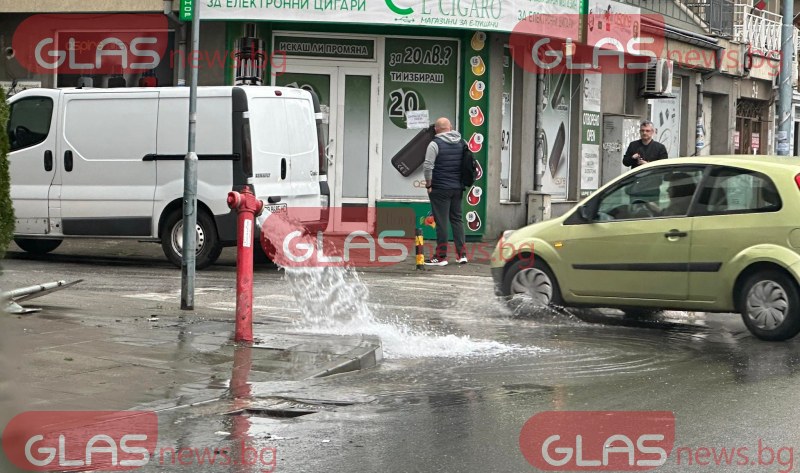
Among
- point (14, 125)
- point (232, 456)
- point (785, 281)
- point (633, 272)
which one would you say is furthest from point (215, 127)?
point (232, 456)

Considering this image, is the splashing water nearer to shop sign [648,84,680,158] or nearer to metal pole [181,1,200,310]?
metal pole [181,1,200,310]

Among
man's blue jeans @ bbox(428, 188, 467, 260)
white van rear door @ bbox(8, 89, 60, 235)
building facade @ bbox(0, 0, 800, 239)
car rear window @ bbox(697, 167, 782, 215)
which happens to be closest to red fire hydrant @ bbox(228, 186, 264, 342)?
car rear window @ bbox(697, 167, 782, 215)

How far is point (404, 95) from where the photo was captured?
2050 cm

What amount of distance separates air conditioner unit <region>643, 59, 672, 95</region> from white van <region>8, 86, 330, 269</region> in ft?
41.5

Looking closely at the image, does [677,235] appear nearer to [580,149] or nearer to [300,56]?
[300,56]

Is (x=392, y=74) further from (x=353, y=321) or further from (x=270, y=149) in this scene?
(x=353, y=321)

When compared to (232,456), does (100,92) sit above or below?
above

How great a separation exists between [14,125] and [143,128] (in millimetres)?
2075

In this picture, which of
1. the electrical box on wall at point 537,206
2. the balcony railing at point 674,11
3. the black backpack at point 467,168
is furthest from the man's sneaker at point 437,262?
the balcony railing at point 674,11

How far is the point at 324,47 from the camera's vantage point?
20.2 meters

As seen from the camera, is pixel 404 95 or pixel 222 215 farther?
pixel 404 95

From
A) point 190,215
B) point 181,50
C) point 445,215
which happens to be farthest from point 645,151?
point 181,50

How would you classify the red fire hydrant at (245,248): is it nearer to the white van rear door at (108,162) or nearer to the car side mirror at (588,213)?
the car side mirror at (588,213)

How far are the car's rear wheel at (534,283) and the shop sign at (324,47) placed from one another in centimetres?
924
